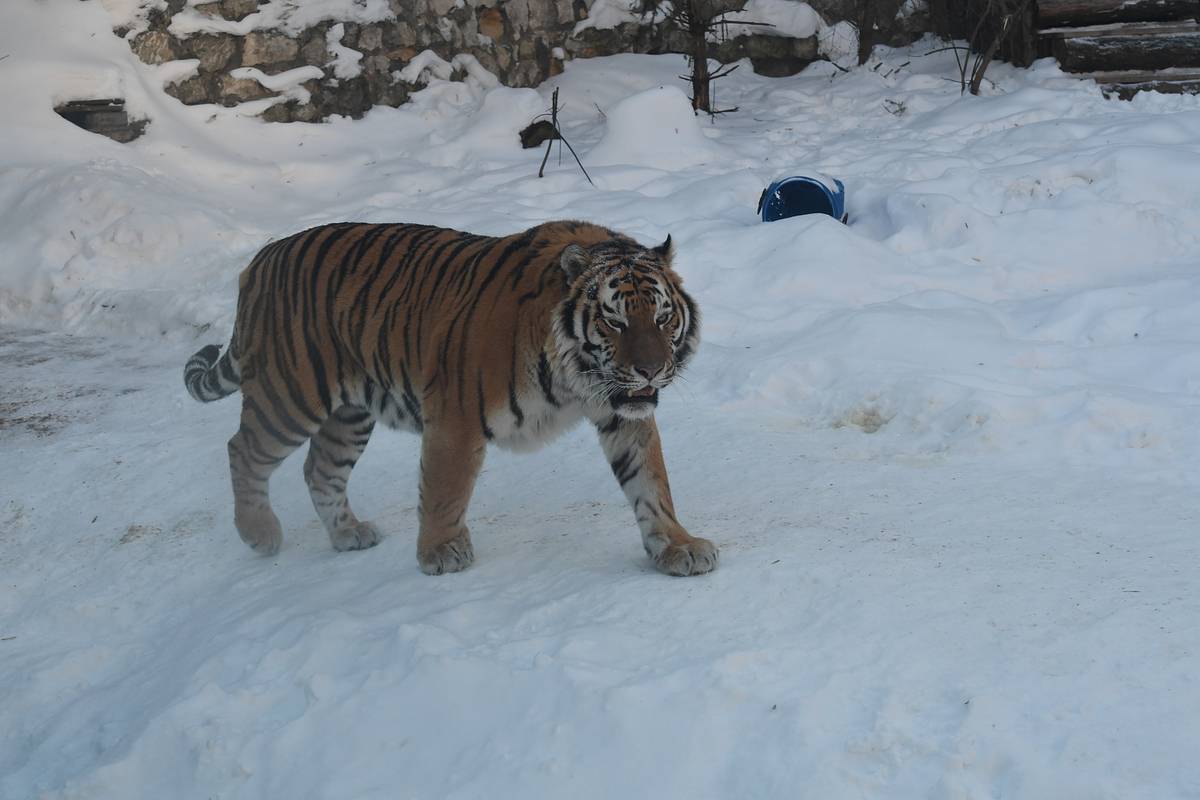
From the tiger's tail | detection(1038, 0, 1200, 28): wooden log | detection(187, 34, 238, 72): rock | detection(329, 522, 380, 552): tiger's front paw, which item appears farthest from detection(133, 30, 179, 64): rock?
detection(1038, 0, 1200, 28): wooden log

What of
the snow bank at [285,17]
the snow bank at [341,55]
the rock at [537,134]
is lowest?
the rock at [537,134]

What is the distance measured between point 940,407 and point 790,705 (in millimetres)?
2394

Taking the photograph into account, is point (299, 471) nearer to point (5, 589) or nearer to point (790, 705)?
point (5, 589)

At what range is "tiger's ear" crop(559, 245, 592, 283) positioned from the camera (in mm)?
3625

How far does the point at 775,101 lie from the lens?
1039cm

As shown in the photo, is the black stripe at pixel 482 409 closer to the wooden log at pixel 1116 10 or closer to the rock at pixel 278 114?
the rock at pixel 278 114

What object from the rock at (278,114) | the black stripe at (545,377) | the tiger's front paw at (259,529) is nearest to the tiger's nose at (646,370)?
the black stripe at (545,377)

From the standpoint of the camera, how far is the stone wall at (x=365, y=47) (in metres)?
9.57

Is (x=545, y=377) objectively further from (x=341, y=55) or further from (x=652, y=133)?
(x=341, y=55)

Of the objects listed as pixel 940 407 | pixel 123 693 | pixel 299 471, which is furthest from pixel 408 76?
pixel 123 693

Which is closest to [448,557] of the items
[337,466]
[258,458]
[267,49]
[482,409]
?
[482,409]

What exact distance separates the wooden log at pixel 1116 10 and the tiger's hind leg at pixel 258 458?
7551mm

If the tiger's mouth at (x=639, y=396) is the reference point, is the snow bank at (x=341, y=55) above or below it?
above

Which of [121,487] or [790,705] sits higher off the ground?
[790,705]
